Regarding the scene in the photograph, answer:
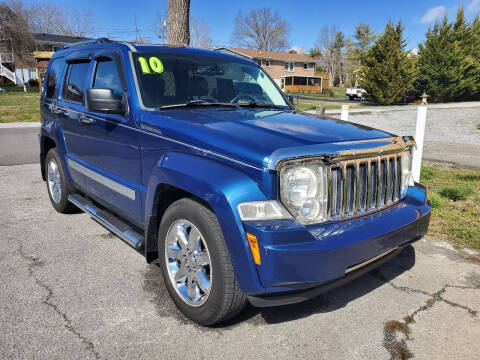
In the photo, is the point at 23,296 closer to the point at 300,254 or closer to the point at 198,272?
the point at 198,272

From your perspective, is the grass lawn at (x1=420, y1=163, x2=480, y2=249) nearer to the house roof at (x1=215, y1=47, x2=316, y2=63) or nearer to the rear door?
the rear door

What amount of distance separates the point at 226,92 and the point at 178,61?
20.8 inches

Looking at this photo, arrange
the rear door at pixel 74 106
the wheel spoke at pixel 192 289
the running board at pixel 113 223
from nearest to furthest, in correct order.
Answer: the wheel spoke at pixel 192 289
the running board at pixel 113 223
the rear door at pixel 74 106

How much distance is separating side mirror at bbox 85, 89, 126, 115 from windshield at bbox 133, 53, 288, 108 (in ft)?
0.80

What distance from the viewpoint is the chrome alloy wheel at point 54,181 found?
16.7ft

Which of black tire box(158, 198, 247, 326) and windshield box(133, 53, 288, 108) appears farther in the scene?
windshield box(133, 53, 288, 108)

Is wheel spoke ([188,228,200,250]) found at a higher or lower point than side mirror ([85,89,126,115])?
lower

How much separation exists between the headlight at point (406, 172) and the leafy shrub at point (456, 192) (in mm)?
3101

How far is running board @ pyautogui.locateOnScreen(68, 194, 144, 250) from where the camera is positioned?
3.24 m

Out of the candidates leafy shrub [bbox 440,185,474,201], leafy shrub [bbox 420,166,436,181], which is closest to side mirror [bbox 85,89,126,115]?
leafy shrub [bbox 440,185,474,201]

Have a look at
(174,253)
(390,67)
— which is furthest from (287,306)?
(390,67)

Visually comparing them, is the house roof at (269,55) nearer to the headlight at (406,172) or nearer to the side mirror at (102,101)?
the side mirror at (102,101)

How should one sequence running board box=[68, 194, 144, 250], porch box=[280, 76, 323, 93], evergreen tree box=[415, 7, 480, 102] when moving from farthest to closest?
porch box=[280, 76, 323, 93], evergreen tree box=[415, 7, 480, 102], running board box=[68, 194, 144, 250]

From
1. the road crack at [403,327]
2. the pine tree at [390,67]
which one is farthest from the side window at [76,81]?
the pine tree at [390,67]
